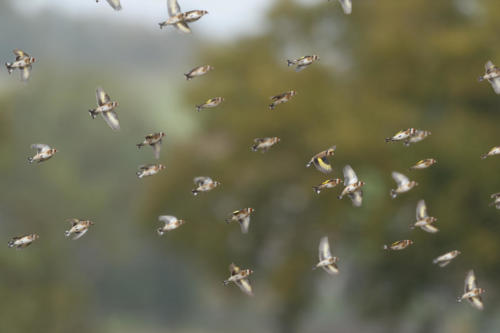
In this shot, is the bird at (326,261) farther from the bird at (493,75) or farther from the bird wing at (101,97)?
the bird wing at (101,97)

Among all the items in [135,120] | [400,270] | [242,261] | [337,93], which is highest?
[337,93]

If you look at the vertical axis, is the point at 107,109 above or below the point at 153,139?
above

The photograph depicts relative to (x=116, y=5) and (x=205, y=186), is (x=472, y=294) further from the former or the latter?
(x=116, y=5)

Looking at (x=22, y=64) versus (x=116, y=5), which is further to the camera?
(x=22, y=64)

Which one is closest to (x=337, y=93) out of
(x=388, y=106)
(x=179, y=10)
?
(x=388, y=106)

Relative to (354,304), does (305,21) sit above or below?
above

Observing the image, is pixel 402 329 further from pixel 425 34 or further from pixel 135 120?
pixel 135 120

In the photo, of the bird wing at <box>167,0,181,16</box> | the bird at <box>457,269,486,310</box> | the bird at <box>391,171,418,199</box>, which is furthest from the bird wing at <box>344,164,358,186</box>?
the bird wing at <box>167,0,181,16</box>

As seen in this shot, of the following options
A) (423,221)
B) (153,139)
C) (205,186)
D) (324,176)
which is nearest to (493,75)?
(423,221)

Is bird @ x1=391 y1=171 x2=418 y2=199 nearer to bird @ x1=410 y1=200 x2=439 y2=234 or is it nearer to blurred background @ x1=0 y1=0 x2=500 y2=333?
bird @ x1=410 y1=200 x2=439 y2=234
